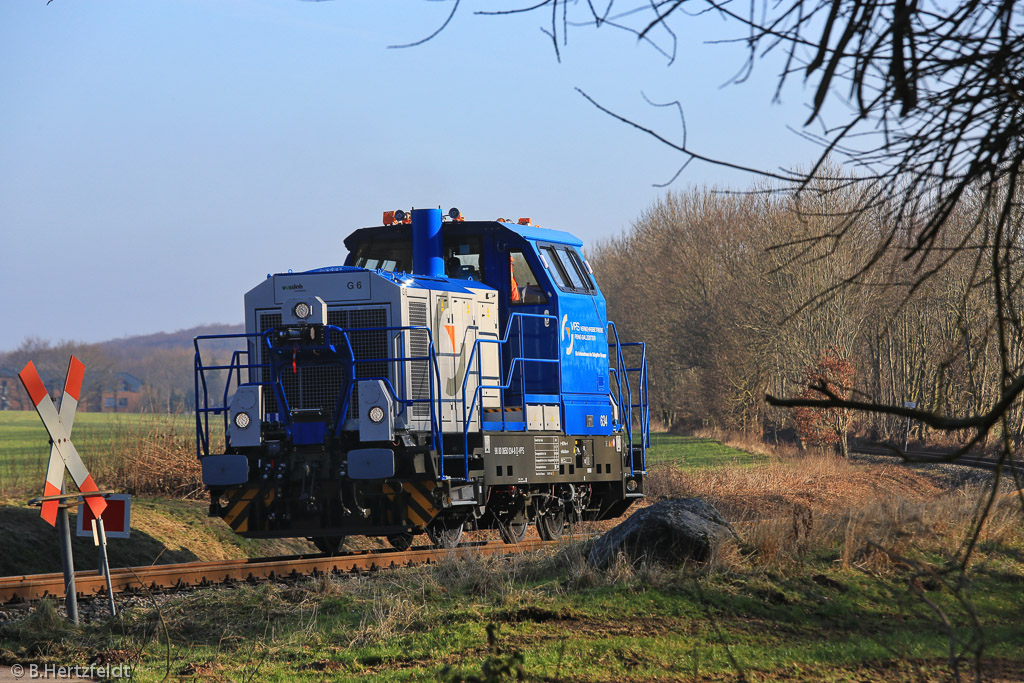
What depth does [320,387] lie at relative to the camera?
1138 centimetres

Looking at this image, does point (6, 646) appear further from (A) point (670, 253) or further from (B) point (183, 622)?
(A) point (670, 253)

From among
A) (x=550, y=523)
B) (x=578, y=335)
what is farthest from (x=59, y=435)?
(x=578, y=335)

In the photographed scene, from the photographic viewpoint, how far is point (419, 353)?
11.5m

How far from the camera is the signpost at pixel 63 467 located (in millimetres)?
7602

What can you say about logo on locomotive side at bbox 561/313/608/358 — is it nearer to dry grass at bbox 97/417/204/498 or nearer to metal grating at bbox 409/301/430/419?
metal grating at bbox 409/301/430/419

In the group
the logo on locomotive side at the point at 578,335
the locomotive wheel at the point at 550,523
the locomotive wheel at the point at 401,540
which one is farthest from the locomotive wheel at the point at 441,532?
the logo on locomotive side at the point at 578,335

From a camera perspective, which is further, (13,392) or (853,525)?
(13,392)

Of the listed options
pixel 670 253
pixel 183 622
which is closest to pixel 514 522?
pixel 183 622

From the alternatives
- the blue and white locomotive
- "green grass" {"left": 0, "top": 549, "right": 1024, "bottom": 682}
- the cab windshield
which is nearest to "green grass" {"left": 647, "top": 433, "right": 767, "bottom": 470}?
the blue and white locomotive

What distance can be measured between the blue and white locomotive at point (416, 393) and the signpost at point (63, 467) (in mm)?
2392

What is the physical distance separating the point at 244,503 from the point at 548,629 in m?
5.32

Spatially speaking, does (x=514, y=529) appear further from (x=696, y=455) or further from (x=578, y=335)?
(x=696, y=455)

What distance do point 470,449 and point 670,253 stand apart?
38.0 metres

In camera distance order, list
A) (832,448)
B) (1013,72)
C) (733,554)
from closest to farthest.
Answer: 1. (1013,72)
2. (733,554)
3. (832,448)
